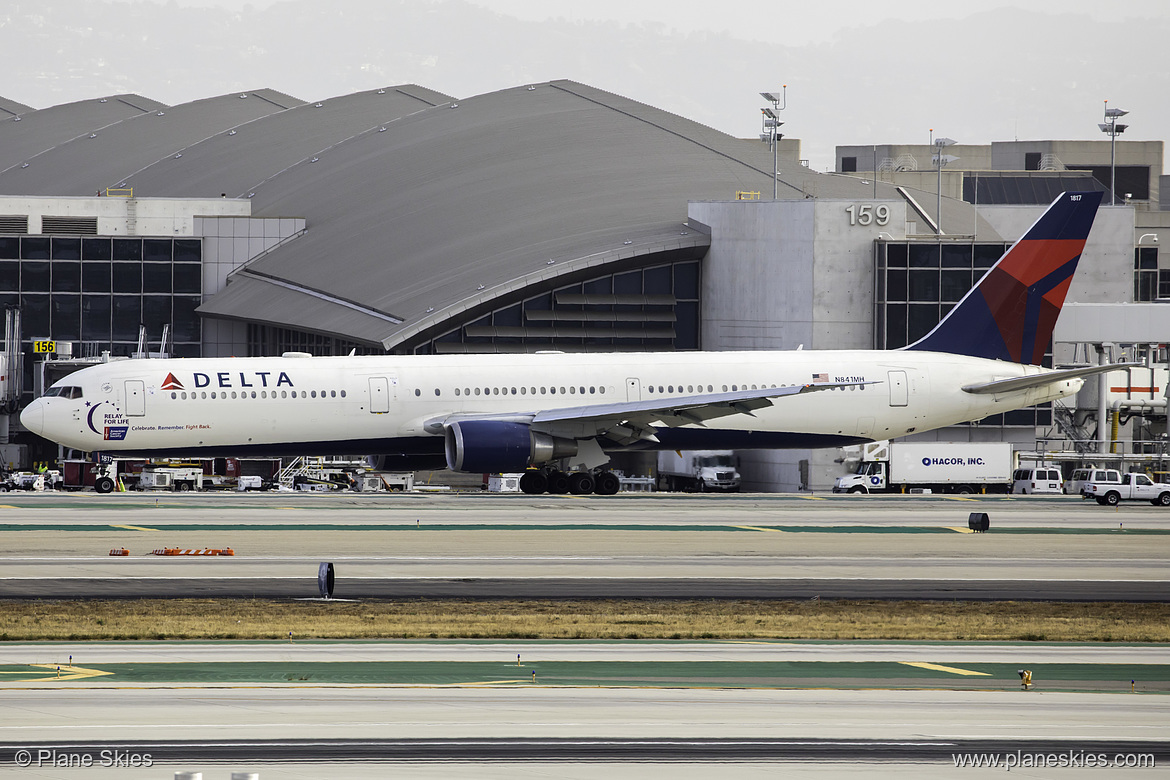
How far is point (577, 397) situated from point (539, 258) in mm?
26896

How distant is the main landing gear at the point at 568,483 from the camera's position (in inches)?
1943

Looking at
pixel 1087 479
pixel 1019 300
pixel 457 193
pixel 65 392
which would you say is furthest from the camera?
pixel 457 193

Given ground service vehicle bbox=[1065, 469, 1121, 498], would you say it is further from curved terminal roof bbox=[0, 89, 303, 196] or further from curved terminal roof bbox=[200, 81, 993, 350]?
curved terminal roof bbox=[0, 89, 303, 196]

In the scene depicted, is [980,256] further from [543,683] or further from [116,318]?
[543,683]

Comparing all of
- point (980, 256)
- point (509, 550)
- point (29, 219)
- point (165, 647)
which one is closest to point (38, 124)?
point (29, 219)

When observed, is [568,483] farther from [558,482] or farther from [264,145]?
[264,145]

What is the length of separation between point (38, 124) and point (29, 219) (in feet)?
172

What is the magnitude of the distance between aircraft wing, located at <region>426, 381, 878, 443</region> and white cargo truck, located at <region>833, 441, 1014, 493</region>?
68.0 ft

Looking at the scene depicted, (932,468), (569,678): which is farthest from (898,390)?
(569,678)

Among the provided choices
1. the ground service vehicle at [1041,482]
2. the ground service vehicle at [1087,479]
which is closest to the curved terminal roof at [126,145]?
the ground service vehicle at [1041,482]

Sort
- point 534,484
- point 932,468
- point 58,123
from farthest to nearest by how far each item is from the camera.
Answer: point 58,123 < point 932,468 < point 534,484

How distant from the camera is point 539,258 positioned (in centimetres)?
7450

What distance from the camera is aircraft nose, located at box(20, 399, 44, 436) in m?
45.5

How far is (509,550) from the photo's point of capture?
32.2 m
